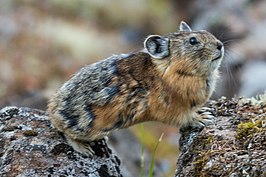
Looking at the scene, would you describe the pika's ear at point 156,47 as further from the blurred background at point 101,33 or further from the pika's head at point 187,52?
the blurred background at point 101,33

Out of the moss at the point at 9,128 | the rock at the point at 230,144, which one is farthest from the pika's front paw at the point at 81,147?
the rock at the point at 230,144

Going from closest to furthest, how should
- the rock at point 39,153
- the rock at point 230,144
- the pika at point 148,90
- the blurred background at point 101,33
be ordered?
the rock at point 230,144, the rock at point 39,153, the pika at point 148,90, the blurred background at point 101,33

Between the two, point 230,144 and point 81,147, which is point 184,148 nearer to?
point 230,144

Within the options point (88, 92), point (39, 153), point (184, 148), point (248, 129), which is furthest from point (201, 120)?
point (39, 153)

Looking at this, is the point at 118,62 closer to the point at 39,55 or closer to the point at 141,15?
the point at 39,55

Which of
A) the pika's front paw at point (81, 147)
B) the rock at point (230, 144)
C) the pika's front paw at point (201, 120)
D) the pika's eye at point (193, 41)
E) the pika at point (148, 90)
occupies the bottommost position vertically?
the rock at point (230, 144)
